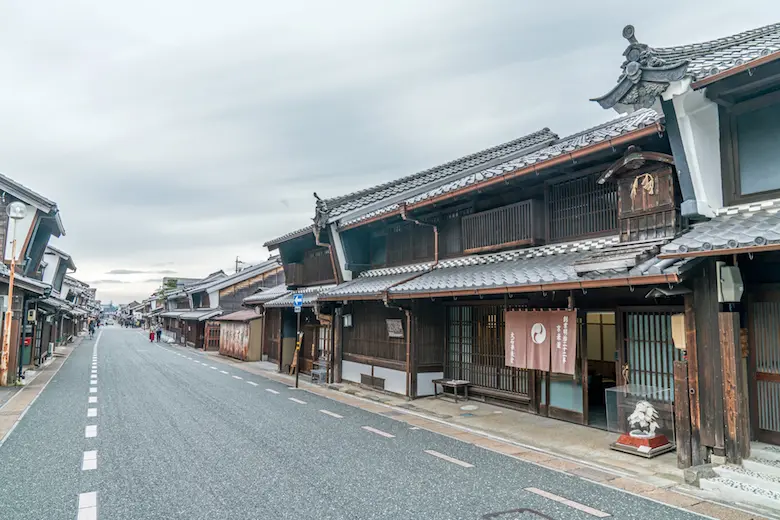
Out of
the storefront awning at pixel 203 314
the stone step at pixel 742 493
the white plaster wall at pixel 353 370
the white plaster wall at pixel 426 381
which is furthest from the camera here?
the storefront awning at pixel 203 314

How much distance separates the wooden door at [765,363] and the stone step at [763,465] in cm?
86

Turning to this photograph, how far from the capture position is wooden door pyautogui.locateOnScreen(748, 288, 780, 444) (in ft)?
25.4

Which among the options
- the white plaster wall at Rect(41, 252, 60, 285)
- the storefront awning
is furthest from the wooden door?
the storefront awning

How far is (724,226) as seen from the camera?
755 cm

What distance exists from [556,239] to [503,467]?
5790 millimetres

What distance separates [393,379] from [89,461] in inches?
370

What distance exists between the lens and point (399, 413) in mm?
13117

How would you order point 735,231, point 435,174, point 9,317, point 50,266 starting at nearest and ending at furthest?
point 735,231, point 9,317, point 435,174, point 50,266

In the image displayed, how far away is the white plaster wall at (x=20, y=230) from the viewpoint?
20141 mm

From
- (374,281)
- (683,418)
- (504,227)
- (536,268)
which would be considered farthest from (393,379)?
(683,418)

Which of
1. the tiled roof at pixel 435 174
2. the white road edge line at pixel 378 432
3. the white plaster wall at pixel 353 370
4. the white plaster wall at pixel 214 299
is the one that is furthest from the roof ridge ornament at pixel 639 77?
the white plaster wall at pixel 214 299

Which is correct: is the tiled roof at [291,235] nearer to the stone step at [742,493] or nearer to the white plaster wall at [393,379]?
the white plaster wall at [393,379]

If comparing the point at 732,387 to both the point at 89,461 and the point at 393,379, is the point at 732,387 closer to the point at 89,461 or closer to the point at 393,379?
the point at 393,379

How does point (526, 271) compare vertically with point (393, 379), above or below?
above
